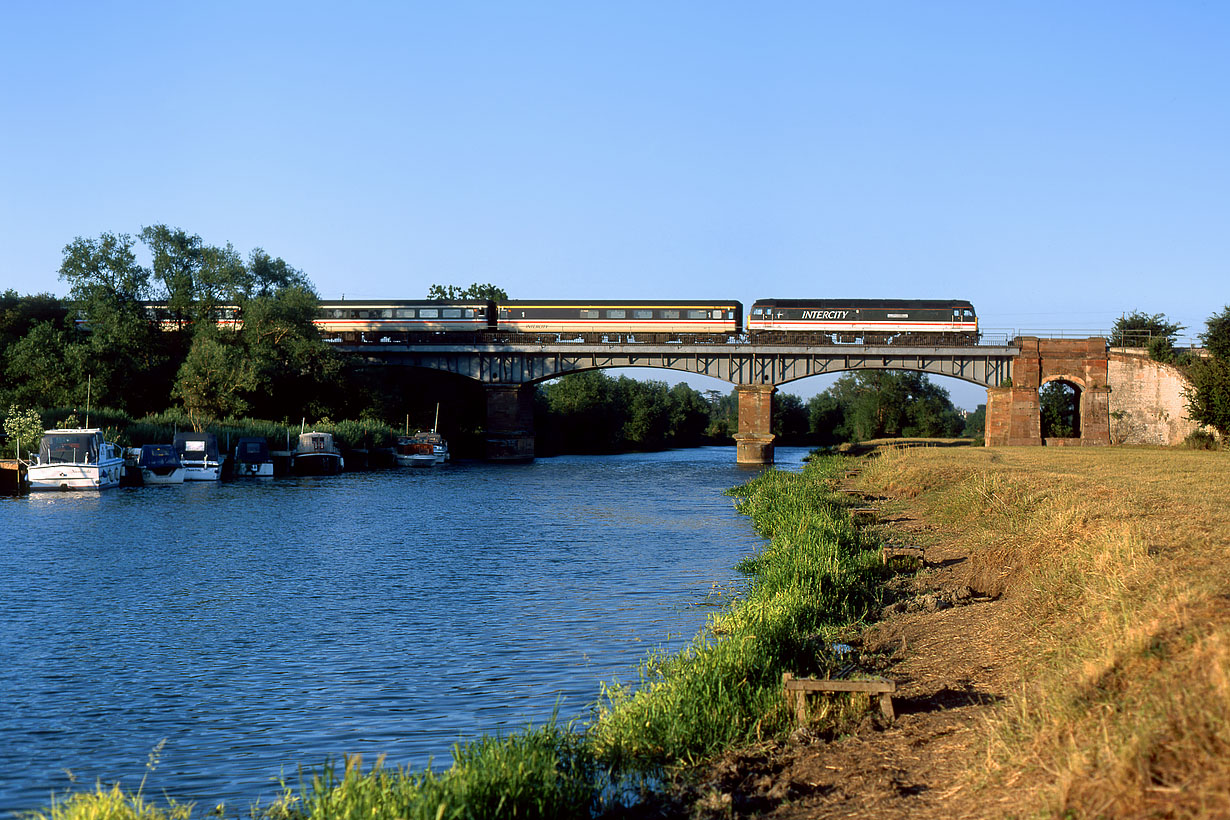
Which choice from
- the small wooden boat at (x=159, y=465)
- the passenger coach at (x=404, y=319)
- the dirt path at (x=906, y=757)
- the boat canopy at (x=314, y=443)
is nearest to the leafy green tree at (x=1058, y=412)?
the passenger coach at (x=404, y=319)

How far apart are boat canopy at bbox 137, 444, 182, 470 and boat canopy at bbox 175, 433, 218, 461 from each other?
1181mm

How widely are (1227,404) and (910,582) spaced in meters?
41.2

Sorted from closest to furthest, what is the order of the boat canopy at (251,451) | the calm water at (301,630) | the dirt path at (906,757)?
1. the dirt path at (906,757)
2. the calm water at (301,630)
3. the boat canopy at (251,451)

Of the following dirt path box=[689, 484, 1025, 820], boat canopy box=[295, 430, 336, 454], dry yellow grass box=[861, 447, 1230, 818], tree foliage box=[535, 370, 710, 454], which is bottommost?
dirt path box=[689, 484, 1025, 820]

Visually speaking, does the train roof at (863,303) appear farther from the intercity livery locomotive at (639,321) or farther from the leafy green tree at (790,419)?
Answer: the leafy green tree at (790,419)

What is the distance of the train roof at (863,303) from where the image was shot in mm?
71312

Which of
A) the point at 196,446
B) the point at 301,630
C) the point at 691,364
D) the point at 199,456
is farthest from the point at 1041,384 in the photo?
the point at 301,630

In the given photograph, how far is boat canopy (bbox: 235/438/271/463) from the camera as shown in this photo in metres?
56.0

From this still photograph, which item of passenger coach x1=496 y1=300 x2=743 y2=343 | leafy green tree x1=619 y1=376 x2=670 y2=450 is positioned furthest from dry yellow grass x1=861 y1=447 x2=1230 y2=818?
leafy green tree x1=619 y1=376 x2=670 y2=450

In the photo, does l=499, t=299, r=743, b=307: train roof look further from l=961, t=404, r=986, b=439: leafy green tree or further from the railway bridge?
l=961, t=404, r=986, b=439: leafy green tree

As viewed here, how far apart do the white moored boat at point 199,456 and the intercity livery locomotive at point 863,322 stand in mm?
38406

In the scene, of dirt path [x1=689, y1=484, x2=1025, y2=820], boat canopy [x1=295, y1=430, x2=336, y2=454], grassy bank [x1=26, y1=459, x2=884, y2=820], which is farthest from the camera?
boat canopy [x1=295, y1=430, x2=336, y2=454]

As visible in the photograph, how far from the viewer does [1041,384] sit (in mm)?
69312

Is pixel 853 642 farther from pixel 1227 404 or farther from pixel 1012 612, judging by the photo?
pixel 1227 404
